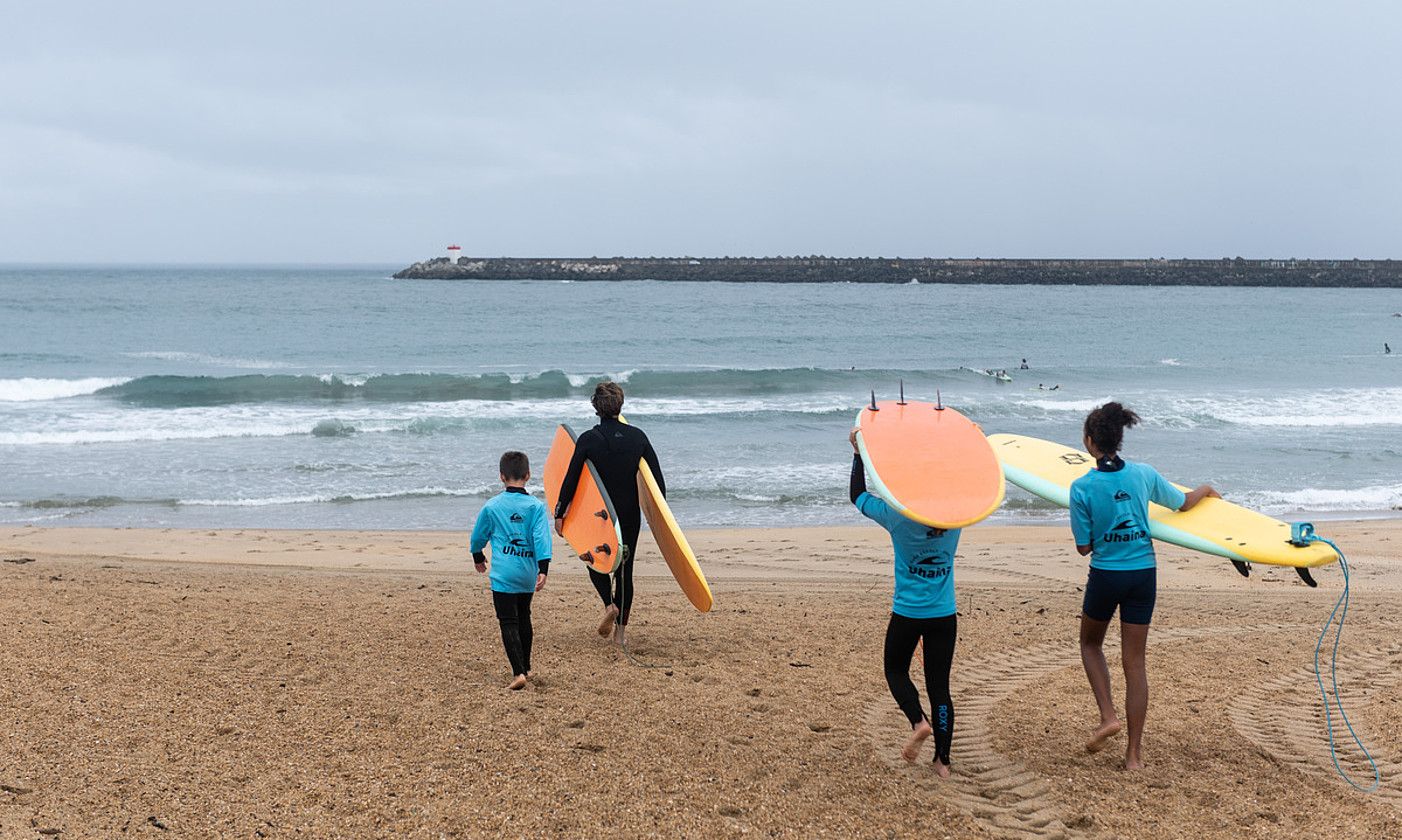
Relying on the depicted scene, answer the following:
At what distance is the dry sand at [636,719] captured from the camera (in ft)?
13.4

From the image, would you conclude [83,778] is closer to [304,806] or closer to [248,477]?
[304,806]

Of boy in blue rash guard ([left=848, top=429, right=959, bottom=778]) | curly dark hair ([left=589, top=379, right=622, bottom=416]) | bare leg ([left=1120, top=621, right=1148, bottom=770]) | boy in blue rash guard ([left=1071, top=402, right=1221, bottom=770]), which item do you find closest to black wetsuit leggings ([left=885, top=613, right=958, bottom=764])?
boy in blue rash guard ([left=848, top=429, right=959, bottom=778])

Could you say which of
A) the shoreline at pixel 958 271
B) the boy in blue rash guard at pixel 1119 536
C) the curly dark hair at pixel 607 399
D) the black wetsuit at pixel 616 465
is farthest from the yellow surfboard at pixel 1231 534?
the shoreline at pixel 958 271

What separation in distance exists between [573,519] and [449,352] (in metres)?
31.1

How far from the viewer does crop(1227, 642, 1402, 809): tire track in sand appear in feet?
15.3

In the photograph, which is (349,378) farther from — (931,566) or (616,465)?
(931,566)

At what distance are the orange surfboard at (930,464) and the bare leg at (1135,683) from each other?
77 cm

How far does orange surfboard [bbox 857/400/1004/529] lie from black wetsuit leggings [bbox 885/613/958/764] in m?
0.48

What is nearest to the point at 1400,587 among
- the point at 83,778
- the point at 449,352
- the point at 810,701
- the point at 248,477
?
the point at 810,701

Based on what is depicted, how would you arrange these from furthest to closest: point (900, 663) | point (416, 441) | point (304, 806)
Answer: point (416, 441) < point (900, 663) < point (304, 806)

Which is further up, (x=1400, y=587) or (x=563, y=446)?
(x=563, y=446)

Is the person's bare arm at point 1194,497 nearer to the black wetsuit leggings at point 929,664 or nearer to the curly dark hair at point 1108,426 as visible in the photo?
the curly dark hair at point 1108,426

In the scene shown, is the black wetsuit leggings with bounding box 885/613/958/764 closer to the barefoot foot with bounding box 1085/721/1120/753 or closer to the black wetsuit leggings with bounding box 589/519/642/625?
the barefoot foot with bounding box 1085/721/1120/753

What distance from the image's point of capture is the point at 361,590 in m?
8.43
